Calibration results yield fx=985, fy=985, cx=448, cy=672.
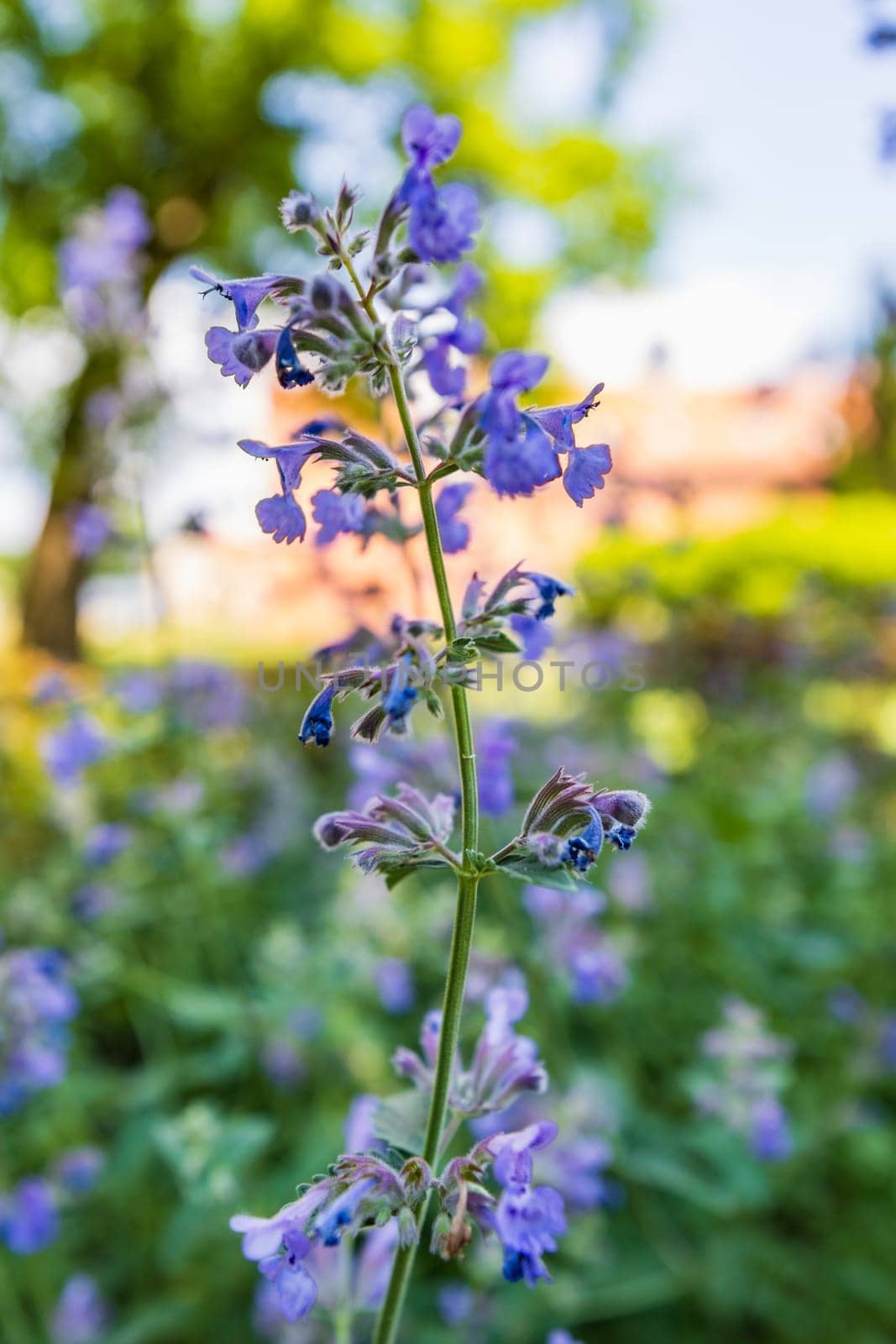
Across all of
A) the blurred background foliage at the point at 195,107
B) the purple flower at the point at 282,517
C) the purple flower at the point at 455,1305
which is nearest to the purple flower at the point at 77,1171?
the purple flower at the point at 455,1305

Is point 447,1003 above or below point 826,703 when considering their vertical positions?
above

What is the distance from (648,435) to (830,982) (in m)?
8.87

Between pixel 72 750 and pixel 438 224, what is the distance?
2.82m

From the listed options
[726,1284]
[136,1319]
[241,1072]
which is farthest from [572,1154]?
[241,1072]

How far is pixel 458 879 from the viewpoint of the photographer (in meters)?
1.19

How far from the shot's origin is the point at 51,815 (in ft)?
13.1

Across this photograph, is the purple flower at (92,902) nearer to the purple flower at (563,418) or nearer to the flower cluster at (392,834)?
the flower cluster at (392,834)

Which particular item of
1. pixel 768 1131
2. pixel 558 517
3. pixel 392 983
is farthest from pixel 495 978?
pixel 558 517

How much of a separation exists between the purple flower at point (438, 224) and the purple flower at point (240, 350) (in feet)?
0.68

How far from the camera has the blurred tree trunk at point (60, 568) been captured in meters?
13.1

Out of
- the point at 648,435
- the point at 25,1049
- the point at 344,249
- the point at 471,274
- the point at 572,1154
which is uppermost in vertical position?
the point at 648,435

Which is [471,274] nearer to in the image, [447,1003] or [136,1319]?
[447,1003]

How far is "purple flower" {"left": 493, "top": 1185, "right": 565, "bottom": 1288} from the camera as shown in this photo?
112cm

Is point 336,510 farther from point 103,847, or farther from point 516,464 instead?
point 103,847
